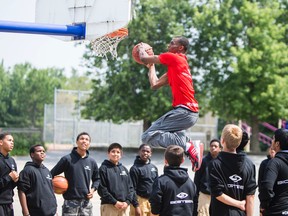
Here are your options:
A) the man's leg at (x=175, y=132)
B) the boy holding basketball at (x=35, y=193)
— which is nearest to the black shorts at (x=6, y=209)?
the boy holding basketball at (x=35, y=193)

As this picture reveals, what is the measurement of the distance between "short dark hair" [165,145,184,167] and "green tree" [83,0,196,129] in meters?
23.3

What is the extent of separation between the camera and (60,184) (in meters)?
9.41

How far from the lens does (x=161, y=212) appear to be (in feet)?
23.4

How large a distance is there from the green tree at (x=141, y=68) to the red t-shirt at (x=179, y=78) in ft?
73.0

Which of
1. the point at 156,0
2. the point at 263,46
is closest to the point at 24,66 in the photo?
the point at 156,0

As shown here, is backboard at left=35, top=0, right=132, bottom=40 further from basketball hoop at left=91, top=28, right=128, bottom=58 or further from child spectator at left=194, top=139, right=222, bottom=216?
child spectator at left=194, top=139, right=222, bottom=216

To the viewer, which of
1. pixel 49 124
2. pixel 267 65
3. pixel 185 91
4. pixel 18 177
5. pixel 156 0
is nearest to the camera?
pixel 185 91

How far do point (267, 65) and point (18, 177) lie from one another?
22.6m

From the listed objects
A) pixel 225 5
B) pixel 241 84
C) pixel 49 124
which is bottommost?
pixel 49 124

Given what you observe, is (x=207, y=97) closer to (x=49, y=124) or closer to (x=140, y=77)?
(x=140, y=77)

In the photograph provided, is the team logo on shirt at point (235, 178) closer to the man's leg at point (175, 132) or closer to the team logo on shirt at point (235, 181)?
the team logo on shirt at point (235, 181)

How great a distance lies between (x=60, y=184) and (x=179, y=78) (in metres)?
2.74

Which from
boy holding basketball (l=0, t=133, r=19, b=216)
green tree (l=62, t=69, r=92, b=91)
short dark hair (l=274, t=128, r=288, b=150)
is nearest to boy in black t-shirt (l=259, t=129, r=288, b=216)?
short dark hair (l=274, t=128, r=288, b=150)

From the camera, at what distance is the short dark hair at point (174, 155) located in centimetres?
704
